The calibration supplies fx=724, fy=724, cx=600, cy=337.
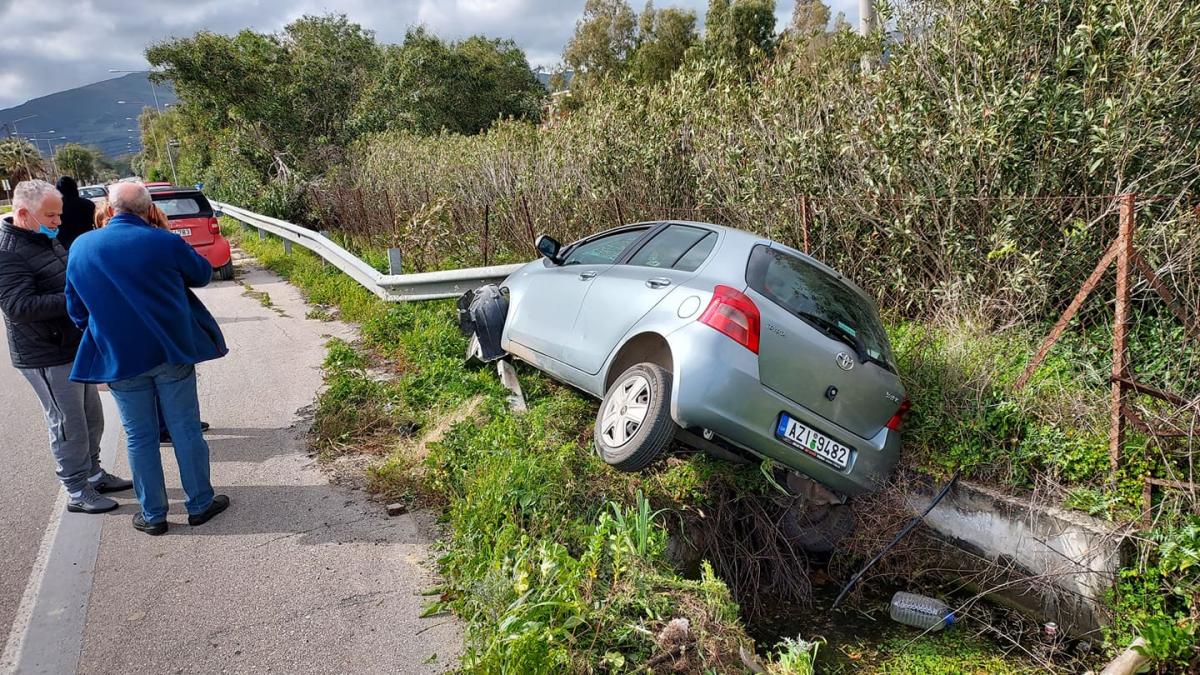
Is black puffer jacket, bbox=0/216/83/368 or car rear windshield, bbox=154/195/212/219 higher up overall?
car rear windshield, bbox=154/195/212/219

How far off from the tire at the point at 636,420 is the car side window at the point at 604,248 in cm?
129

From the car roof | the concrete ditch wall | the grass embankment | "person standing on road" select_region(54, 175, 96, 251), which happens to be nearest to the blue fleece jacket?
the grass embankment

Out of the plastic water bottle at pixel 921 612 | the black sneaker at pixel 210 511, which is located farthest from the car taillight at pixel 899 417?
the black sneaker at pixel 210 511

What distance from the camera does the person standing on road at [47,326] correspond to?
4211 millimetres

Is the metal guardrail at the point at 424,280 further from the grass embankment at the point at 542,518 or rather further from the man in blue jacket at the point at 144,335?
the man in blue jacket at the point at 144,335

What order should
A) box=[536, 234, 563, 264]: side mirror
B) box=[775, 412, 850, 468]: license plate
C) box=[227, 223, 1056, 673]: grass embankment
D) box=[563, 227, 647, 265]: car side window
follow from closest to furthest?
box=[227, 223, 1056, 673]: grass embankment < box=[775, 412, 850, 468]: license plate < box=[563, 227, 647, 265]: car side window < box=[536, 234, 563, 264]: side mirror

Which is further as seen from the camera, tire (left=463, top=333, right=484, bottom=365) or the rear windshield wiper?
tire (left=463, top=333, right=484, bottom=365)

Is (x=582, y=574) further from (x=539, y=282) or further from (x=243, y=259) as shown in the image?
(x=243, y=259)

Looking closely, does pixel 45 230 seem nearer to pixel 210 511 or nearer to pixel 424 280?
pixel 210 511

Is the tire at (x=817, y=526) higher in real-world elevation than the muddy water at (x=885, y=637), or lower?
higher

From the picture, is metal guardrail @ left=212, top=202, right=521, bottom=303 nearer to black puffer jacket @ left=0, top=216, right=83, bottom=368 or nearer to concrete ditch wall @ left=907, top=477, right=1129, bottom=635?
black puffer jacket @ left=0, top=216, right=83, bottom=368

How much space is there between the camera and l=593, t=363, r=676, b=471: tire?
4.00 m

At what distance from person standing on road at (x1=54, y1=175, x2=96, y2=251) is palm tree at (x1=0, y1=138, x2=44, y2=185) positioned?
62.1 m

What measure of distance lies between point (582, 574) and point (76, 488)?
3361 millimetres
